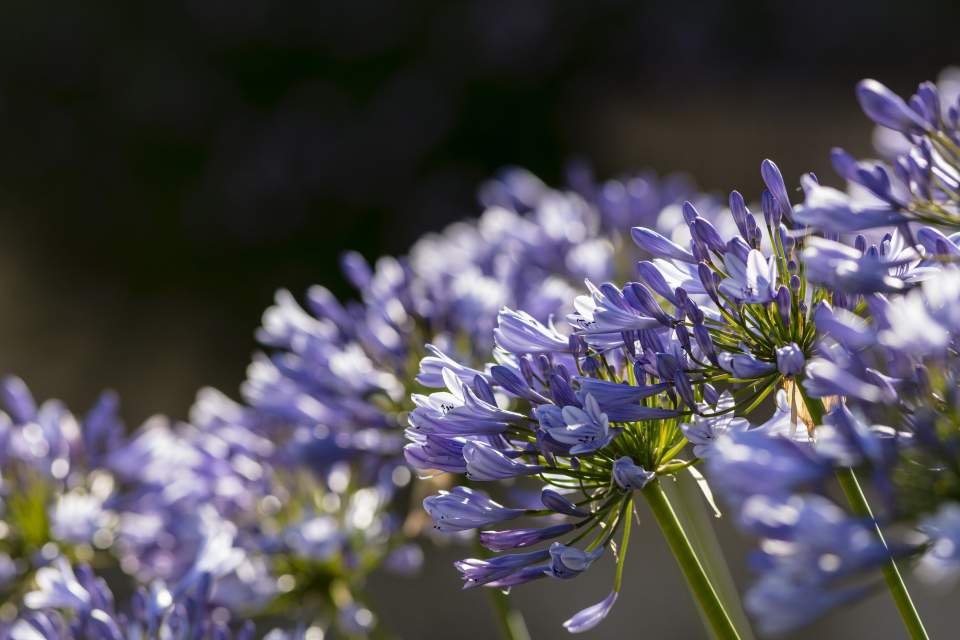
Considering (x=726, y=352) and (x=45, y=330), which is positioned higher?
(x=45, y=330)

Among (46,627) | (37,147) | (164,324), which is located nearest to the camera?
(46,627)

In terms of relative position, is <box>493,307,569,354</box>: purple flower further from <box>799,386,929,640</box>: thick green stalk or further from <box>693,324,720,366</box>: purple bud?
<box>799,386,929,640</box>: thick green stalk

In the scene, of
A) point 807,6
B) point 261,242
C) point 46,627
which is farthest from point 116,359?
point 46,627

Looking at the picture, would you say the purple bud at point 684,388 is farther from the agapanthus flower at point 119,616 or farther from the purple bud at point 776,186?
the agapanthus flower at point 119,616

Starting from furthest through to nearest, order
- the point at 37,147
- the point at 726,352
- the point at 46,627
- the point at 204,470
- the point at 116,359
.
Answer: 1. the point at 37,147
2. the point at 116,359
3. the point at 204,470
4. the point at 46,627
5. the point at 726,352

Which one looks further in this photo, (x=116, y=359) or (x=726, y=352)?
(x=116, y=359)

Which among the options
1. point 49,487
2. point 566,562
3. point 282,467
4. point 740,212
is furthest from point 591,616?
point 49,487

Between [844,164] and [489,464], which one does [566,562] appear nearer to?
[489,464]

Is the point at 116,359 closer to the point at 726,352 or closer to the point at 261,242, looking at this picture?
the point at 261,242
